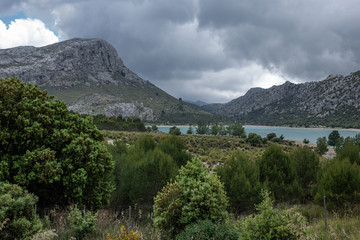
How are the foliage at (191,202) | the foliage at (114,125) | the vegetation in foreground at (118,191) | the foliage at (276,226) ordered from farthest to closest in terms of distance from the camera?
the foliage at (114,125) → the foliage at (191,202) → the vegetation in foreground at (118,191) → the foliage at (276,226)

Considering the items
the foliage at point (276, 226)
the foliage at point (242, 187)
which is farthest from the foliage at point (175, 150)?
the foliage at point (276, 226)

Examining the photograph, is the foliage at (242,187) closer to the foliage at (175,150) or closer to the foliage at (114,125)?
the foliage at (175,150)

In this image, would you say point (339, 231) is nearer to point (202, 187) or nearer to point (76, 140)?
point (202, 187)

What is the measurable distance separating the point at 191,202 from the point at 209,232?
3.63 ft

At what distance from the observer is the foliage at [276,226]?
16.5 ft

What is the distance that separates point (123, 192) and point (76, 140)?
5.09 metres

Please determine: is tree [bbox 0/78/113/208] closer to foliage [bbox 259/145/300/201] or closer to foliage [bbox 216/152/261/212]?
foliage [bbox 216/152/261/212]

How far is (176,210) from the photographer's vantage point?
7.81 m

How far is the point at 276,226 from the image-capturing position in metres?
5.22

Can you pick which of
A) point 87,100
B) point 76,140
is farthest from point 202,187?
point 87,100

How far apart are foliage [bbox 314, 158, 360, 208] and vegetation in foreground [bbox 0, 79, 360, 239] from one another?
0.05 m

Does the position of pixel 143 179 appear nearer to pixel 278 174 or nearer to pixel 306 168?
pixel 278 174

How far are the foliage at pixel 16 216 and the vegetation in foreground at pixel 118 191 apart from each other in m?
0.03

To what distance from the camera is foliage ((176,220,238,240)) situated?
662cm
